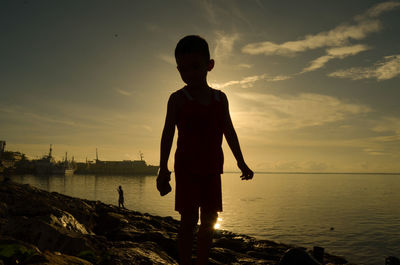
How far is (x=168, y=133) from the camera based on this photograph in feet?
8.77

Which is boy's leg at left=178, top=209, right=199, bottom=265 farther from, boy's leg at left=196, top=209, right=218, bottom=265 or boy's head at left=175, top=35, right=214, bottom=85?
boy's head at left=175, top=35, right=214, bottom=85

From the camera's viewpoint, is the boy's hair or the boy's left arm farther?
the boy's left arm

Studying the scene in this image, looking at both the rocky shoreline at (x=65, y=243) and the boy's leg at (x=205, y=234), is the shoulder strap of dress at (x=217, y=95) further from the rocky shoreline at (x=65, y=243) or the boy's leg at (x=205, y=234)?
the rocky shoreline at (x=65, y=243)

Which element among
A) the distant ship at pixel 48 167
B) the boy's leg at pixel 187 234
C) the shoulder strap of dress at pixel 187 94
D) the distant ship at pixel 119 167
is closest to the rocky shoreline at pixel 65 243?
the boy's leg at pixel 187 234

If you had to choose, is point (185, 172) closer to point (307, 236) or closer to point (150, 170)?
point (307, 236)

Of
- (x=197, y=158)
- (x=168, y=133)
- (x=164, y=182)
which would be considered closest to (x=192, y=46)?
(x=168, y=133)

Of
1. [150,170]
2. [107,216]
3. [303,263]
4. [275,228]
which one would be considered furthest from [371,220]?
[150,170]

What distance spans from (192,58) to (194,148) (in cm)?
83

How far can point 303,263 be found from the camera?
3.07 metres

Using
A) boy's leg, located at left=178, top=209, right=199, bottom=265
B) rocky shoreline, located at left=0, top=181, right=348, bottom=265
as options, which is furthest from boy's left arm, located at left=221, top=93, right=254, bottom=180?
rocky shoreline, located at left=0, top=181, right=348, bottom=265

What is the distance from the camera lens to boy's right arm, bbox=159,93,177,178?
2666mm

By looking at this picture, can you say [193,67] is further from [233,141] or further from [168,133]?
[233,141]

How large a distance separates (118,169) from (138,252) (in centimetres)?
17938

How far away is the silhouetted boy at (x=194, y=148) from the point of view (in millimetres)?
2508
